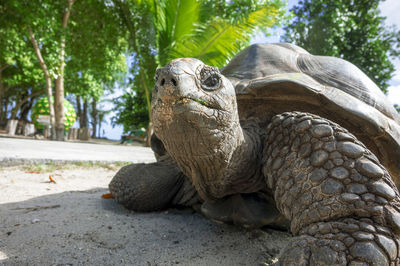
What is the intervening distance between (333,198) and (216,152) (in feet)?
1.63

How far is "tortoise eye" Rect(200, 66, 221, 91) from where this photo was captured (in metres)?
1.17

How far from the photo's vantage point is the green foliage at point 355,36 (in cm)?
862

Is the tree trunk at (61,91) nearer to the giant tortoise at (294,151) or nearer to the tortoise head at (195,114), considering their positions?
the giant tortoise at (294,151)

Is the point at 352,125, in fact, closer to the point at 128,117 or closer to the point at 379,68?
the point at 379,68

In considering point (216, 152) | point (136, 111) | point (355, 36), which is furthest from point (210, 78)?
point (136, 111)

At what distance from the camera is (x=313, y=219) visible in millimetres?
1059

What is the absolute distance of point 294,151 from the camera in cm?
124

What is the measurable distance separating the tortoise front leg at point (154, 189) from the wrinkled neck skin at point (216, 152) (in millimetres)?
544

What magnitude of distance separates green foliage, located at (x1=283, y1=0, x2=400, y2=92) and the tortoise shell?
7363mm

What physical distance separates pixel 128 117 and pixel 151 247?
14878 mm

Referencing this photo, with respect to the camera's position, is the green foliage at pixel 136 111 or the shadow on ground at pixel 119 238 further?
the green foliage at pixel 136 111

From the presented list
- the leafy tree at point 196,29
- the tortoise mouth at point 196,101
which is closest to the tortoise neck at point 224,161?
the tortoise mouth at point 196,101

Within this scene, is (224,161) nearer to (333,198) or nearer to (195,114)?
(195,114)

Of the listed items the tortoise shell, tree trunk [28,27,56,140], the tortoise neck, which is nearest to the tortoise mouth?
the tortoise neck
